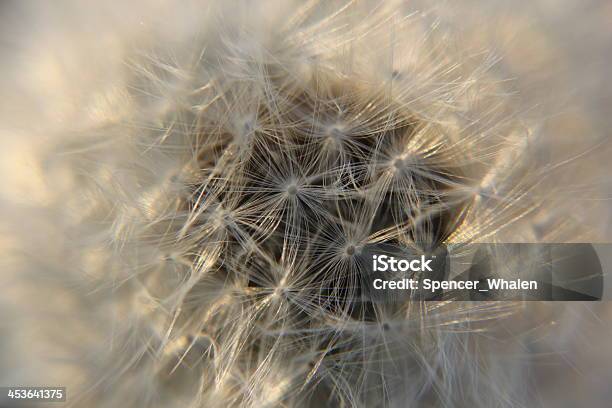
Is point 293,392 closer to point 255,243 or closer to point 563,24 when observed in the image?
point 255,243

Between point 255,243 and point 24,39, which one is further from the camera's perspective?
point 24,39

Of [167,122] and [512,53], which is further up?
[512,53]

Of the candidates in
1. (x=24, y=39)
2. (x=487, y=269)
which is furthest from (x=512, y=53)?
(x=24, y=39)

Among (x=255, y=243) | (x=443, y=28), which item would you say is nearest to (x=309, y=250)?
(x=255, y=243)

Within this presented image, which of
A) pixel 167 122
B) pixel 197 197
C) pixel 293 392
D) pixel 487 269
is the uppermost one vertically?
pixel 167 122

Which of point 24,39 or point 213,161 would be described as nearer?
point 213,161

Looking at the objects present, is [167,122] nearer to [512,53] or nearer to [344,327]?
[344,327]
